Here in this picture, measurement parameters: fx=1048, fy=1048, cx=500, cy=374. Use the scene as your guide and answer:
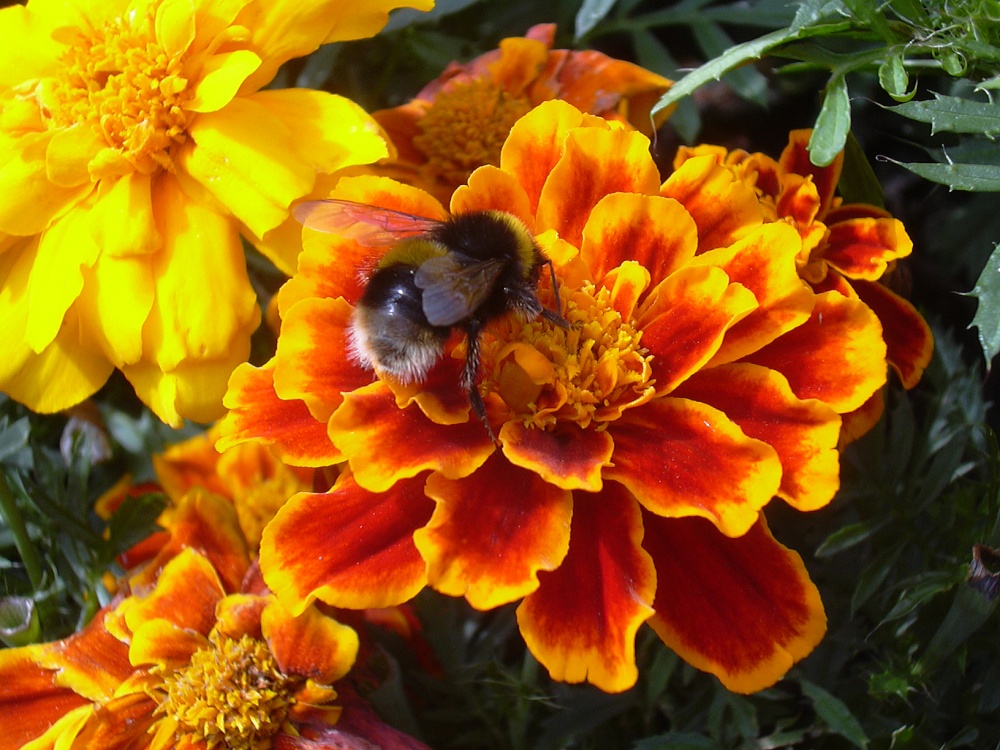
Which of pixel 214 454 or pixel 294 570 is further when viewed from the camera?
pixel 214 454

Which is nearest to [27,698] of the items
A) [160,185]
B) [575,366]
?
[160,185]

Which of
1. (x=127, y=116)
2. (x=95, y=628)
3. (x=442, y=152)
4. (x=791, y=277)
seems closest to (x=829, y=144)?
(x=791, y=277)

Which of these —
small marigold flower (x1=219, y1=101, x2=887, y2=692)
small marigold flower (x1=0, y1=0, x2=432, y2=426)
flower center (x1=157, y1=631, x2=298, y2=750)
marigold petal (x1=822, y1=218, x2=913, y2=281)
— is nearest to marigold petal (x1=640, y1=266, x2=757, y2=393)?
small marigold flower (x1=219, y1=101, x2=887, y2=692)

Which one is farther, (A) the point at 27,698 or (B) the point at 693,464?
(A) the point at 27,698

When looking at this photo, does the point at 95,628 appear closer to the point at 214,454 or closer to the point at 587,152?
the point at 214,454

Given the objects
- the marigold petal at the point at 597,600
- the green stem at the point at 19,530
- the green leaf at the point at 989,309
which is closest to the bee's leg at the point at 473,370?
the marigold petal at the point at 597,600

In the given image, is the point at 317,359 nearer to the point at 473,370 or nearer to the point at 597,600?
the point at 473,370
